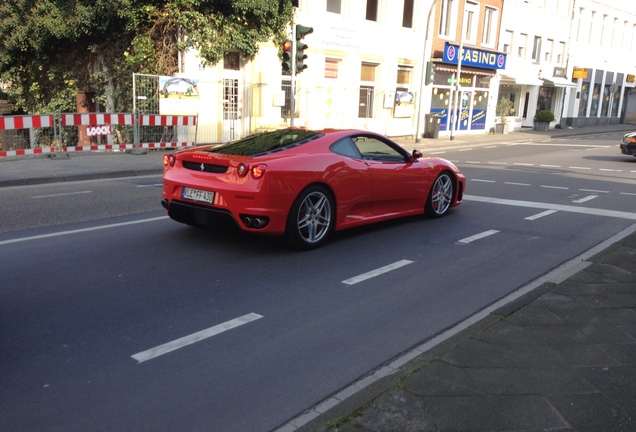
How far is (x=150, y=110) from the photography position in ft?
60.5

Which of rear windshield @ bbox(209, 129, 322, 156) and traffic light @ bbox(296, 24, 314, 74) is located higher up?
traffic light @ bbox(296, 24, 314, 74)

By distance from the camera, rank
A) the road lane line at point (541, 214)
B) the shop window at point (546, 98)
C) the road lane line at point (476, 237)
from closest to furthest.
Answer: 1. the road lane line at point (476, 237)
2. the road lane line at point (541, 214)
3. the shop window at point (546, 98)

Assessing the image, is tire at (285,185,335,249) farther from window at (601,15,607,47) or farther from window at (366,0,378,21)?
window at (601,15,607,47)

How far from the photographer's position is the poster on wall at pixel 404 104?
27859mm

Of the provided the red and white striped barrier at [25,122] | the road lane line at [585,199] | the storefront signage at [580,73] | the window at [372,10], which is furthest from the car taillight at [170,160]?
the storefront signage at [580,73]

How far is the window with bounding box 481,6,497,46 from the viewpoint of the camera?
110ft

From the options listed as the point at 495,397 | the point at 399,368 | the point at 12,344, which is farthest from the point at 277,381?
the point at 12,344

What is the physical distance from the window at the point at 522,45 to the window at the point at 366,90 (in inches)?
581

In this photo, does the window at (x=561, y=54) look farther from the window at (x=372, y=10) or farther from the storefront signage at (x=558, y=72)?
the window at (x=372, y=10)

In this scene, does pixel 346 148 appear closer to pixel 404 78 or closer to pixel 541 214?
pixel 541 214

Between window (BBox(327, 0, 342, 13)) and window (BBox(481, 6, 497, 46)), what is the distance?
12.3m

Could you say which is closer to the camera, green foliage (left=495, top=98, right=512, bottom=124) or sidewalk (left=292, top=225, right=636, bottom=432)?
sidewalk (left=292, top=225, right=636, bottom=432)

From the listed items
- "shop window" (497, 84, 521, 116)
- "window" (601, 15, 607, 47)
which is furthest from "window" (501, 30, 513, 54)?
"window" (601, 15, 607, 47)

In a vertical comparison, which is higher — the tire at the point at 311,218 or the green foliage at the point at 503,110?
the green foliage at the point at 503,110
